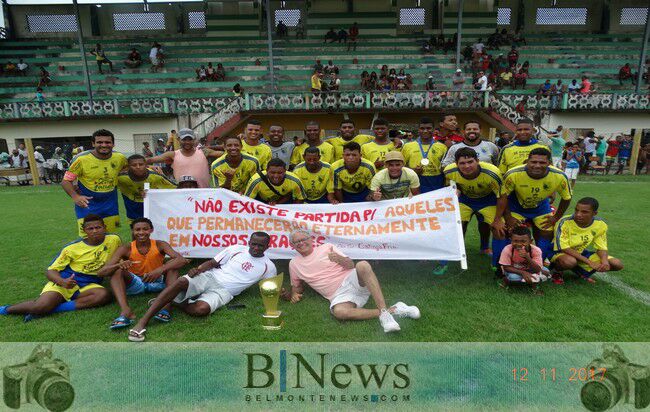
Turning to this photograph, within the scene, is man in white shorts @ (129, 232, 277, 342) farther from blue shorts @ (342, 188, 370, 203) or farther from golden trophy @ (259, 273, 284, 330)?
blue shorts @ (342, 188, 370, 203)

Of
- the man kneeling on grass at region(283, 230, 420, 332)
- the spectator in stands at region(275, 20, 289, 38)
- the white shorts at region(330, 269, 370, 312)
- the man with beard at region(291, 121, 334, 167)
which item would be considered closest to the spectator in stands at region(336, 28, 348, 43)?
the spectator in stands at region(275, 20, 289, 38)

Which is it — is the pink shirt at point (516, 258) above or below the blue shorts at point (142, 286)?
above

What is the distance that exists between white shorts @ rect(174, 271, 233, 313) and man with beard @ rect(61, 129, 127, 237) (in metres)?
2.10

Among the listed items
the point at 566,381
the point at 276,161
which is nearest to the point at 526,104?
the point at 276,161

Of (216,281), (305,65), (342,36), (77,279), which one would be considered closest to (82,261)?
(77,279)

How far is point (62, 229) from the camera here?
873cm

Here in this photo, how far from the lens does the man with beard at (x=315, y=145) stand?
6.44 m

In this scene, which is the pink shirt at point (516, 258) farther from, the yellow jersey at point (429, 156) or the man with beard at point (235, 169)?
the man with beard at point (235, 169)

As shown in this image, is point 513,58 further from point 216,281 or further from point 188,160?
point 216,281

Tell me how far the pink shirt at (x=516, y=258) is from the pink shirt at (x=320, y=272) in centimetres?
194

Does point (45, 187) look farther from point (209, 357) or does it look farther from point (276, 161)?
point (209, 357)

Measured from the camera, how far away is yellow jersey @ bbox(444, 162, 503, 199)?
16.9 feet

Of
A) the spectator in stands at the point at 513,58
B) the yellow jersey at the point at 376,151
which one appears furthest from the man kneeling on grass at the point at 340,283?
the spectator in stands at the point at 513,58

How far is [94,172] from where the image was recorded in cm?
546
